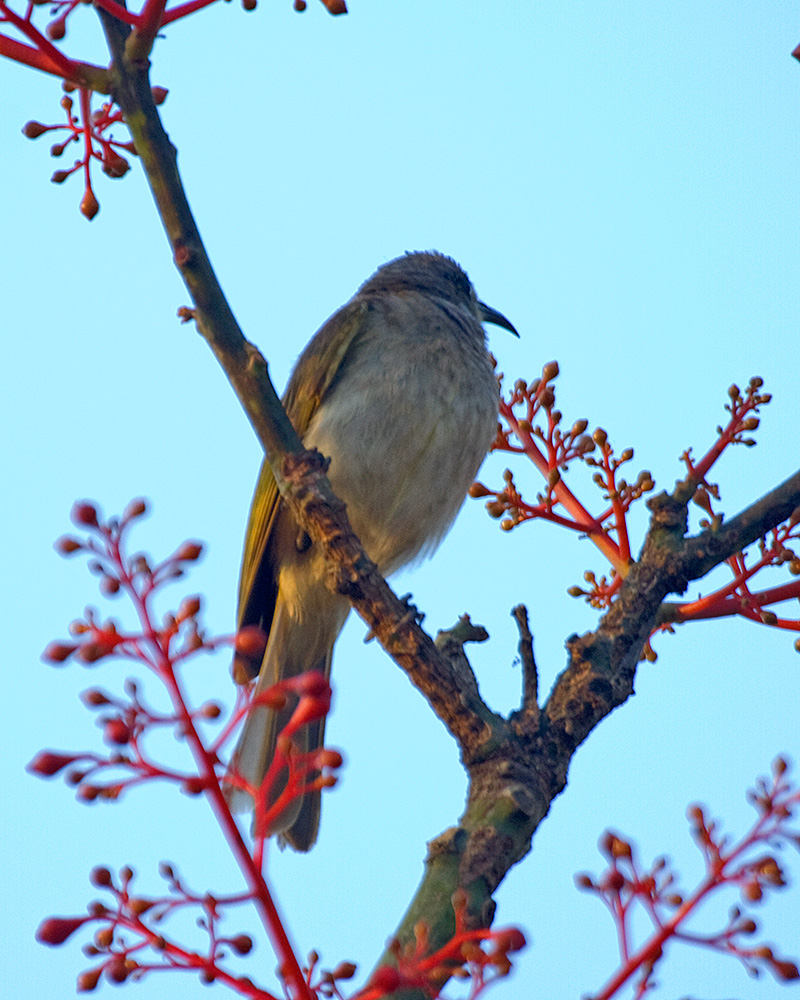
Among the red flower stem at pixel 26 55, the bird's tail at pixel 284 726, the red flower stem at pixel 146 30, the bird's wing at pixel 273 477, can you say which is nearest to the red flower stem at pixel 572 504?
the bird's tail at pixel 284 726

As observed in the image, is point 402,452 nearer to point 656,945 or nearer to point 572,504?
point 572,504

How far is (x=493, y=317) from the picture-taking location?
731 centimetres

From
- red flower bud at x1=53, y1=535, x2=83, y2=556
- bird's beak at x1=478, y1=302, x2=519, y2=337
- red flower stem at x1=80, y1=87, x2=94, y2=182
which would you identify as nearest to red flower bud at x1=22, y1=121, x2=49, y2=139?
red flower stem at x1=80, y1=87, x2=94, y2=182

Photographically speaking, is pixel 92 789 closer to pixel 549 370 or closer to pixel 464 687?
pixel 464 687

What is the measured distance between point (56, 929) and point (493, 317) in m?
5.91

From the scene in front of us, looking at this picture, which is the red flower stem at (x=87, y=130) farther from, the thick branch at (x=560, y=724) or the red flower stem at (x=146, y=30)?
the thick branch at (x=560, y=724)

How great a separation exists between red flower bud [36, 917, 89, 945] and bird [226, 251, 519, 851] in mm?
2926

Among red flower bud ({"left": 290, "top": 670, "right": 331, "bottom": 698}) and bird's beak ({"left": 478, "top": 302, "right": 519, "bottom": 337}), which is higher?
bird's beak ({"left": 478, "top": 302, "right": 519, "bottom": 337})

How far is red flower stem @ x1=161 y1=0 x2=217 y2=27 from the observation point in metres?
2.59

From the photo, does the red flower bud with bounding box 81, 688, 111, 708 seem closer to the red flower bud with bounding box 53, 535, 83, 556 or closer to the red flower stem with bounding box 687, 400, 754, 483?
the red flower bud with bounding box 53, 535, 83, 556

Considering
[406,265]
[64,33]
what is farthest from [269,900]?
[406,265]

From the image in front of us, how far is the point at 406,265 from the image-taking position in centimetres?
709

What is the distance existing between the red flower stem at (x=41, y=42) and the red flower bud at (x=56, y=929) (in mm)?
1837

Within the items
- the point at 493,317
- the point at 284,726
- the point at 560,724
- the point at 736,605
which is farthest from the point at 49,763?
the point at 493,317
